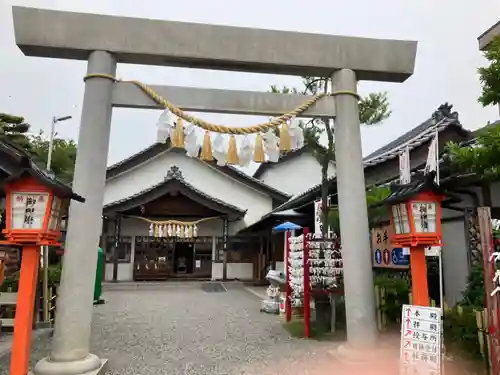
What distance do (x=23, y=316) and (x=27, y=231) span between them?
935 mm

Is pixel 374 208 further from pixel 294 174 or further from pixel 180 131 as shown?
pixel 294 174

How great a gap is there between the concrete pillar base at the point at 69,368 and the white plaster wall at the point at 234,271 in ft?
55.1

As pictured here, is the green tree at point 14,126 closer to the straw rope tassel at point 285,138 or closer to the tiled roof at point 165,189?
the tiled roof at point 165,189

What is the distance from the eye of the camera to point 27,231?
4.54 m

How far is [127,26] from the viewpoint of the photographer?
6.05 metres

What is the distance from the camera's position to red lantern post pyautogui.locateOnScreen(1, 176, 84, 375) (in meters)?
4.39

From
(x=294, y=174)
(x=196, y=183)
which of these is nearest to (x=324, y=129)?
(x=196, y=183)

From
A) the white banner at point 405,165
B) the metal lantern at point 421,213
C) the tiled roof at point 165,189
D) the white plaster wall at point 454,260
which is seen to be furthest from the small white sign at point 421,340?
the tiled roof at point 165,189

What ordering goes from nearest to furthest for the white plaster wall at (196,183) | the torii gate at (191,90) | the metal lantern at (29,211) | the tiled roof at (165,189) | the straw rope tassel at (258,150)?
1. the metal lantern at (29,211)
2. the torii gate at (191,90)
3. the straw rope tassel at (258,150)
4. the tiled roof at (165,189)
5. the white plaster wall at (196,183)

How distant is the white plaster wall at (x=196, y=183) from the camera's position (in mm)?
24312

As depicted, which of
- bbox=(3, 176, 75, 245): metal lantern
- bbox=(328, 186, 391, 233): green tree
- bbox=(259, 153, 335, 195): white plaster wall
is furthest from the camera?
bbox=(259, 153, 335, 195): white plaster wall

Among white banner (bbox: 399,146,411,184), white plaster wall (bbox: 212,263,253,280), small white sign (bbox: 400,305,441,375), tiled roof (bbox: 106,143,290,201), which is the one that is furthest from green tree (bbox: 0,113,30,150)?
small white sign (bbox: 400,305,441,375)

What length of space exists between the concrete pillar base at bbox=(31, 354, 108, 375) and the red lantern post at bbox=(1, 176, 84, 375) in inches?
18.7

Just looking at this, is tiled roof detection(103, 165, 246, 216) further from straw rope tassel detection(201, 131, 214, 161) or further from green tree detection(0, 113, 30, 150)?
straw rope tassel detection(201, 131, 214, 161)
